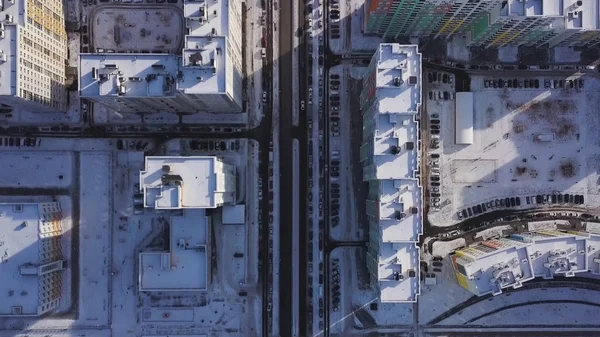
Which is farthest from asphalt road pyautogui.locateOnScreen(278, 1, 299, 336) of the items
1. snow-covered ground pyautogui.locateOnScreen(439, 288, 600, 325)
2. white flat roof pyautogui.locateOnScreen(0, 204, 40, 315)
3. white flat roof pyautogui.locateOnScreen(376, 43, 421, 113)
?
white flat roof pyautogui.locateOnScreen(0, 204, 40, 315)

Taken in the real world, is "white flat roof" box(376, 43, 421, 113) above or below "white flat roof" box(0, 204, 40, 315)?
above

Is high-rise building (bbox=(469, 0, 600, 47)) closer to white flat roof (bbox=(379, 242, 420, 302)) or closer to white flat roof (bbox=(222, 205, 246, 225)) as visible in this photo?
white flat roof (bbox=(379, 242, 420, 302))

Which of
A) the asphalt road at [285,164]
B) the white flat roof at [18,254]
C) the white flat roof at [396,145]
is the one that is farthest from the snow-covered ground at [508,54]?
the white flat roof at [18,254]

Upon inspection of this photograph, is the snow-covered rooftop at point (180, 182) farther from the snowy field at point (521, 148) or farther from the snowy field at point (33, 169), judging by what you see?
the snowy field at point (521, 148)

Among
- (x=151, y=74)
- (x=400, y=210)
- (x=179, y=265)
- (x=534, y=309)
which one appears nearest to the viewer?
(x=151, y=74)

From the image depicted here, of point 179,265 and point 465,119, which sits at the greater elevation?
point 465,119

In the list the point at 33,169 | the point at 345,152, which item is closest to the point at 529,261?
the point at 345,152

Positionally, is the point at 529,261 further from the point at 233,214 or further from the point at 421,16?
the point at 233,214
